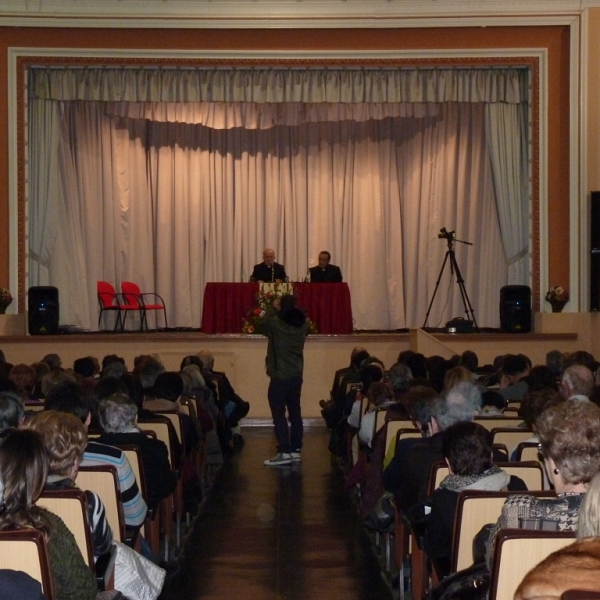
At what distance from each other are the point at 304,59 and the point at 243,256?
4.72m

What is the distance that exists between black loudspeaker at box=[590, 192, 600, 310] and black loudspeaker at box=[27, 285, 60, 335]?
6.00m

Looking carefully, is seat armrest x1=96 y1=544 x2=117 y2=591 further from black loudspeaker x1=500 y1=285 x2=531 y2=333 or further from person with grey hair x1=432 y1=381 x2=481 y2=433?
black loudspeaker x1=500 y1=285 x2=531 y2=333

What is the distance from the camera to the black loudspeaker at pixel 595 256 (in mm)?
11630

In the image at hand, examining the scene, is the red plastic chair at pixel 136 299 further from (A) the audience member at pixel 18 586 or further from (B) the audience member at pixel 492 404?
(A) the audience member at pixel 18 586

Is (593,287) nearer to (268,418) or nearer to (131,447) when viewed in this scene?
(268,418)

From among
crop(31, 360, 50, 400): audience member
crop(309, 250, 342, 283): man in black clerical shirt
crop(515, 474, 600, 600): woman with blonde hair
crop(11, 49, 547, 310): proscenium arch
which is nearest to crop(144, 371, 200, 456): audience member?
crop(31, 360, 50, 400): audience member

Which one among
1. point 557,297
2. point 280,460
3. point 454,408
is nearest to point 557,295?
point 557,297

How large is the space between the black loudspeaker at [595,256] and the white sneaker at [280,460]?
4.55 metres

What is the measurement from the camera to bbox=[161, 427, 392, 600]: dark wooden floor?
5145 mm

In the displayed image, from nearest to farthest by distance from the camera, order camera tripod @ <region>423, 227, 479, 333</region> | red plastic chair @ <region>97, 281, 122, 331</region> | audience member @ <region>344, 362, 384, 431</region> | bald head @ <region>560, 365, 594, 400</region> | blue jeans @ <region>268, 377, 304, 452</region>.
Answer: bald head @ <region>560, 365, 594, 400</region> → audience member @ <region>344, 362, 384, 431</region> → blue jeans @ <region>268, 377, 304, 452</region> → camera tripod @ <region>423, 227, 479, 333</region> → red plastic chair @ <region>97, 281, 122, 331</region>

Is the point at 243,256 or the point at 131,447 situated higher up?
the point at 243,256

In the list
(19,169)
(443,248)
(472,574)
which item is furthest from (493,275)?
(472,574)

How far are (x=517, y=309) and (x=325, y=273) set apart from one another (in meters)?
3.00

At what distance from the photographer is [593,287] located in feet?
38.8
